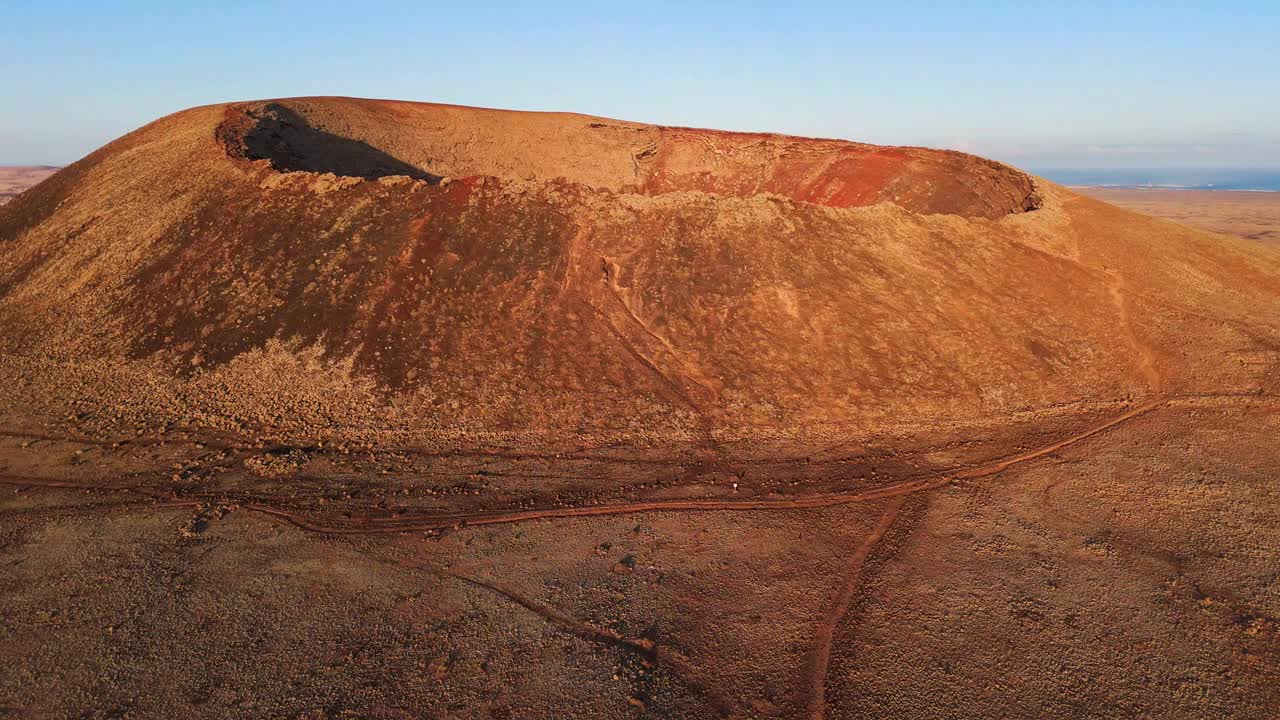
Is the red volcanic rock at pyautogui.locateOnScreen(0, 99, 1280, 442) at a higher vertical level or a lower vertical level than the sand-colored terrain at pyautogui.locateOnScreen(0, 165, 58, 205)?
lower

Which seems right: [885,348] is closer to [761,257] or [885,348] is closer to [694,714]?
[761,257]

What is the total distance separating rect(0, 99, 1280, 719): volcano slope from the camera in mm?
8258

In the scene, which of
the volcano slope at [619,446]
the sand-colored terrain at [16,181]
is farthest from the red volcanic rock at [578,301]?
the sand-colored terrain at [16,181]

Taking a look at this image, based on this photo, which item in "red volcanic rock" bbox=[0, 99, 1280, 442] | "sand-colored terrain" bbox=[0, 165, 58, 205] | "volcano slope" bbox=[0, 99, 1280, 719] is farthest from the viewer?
"sand-colored terrain" bbox=[0, 165, 58, 205]

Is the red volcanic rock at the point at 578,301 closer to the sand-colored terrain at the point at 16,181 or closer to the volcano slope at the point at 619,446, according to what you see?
the volcano slope at the point at 619,446

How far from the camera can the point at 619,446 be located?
46.7ft

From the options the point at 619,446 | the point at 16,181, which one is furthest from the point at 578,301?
the point at 16,181

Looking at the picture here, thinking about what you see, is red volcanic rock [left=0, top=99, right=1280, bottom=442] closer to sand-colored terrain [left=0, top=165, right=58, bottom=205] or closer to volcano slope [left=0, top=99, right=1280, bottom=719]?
volcano slope [left=0, top=99, right=1280, bottom=719]

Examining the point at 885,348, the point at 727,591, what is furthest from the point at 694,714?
the point at 885,348

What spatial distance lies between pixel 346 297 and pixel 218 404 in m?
4.35

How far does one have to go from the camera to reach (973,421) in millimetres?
15414

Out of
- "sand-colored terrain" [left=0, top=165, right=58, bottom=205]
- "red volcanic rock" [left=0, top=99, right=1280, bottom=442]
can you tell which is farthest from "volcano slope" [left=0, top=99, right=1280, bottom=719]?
"sand-colored terrain" [left=0, top=165, right=58, bottom=205]

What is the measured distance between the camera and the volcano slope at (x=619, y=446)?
826 cm

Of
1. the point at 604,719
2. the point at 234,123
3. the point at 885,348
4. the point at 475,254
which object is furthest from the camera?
the point at 234,123
